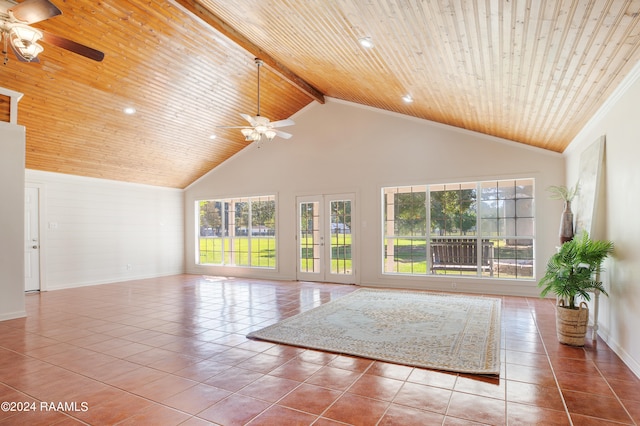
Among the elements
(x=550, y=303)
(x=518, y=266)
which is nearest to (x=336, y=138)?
(x=518, y=266)

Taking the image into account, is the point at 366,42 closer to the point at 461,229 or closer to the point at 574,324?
the point at 574,324

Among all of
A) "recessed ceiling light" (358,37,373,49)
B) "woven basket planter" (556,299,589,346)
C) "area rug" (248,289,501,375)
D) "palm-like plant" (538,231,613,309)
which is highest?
"recessed ceiling light" (358,37,373,49)

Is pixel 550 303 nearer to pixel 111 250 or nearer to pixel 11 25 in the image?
pixel 11 25

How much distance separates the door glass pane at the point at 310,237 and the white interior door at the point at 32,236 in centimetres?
541

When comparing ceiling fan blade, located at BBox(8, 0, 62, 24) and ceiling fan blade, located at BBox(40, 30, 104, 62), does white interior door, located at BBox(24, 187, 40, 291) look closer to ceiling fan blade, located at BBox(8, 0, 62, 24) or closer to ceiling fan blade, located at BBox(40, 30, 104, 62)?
ceiling fan blade, located at BBox(40, 30, 104, 62)

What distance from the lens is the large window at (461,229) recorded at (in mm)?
6465

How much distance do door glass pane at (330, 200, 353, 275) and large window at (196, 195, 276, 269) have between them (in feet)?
5.43

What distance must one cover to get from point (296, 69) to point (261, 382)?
5.27 m

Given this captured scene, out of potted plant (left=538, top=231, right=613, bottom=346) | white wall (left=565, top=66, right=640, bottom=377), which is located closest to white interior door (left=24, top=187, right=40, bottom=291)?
potted plant (left=538, top=231, right=613, bottom=346)

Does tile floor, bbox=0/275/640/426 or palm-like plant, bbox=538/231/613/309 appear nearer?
tile floor, bbox=0/275/640/426

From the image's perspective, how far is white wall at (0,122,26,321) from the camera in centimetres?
483

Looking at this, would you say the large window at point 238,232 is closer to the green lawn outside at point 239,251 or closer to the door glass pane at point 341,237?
the green lawn outside at point 239,251

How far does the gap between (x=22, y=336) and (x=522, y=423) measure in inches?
201

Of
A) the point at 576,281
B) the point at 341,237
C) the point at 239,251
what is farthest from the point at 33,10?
the point at 239,251
